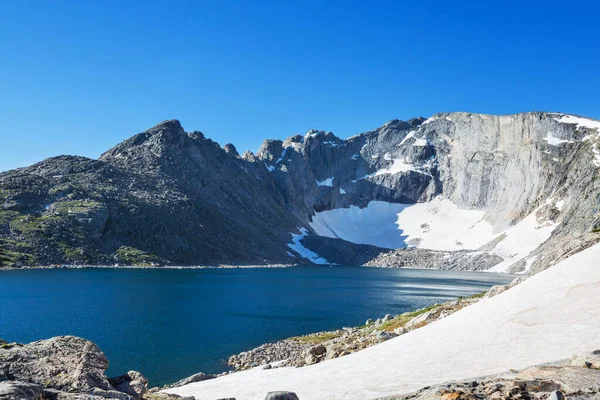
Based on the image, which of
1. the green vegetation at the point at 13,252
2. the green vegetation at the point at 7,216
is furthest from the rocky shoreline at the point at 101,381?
the green vegetation at the point at 7,216

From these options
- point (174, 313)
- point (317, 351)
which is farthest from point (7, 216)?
point (317, 351)

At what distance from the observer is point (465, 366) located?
2081 cm

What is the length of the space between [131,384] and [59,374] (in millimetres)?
2940

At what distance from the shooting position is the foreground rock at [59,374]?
1148cm

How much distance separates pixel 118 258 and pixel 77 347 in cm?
17064

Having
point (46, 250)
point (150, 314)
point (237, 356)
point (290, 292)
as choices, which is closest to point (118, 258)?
point (46, 250)

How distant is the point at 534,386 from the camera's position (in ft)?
46.0

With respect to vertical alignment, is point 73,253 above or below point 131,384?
above

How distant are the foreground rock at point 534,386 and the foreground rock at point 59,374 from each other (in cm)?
969

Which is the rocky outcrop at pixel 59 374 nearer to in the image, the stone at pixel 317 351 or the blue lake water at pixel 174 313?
the stone at pixel 317 351

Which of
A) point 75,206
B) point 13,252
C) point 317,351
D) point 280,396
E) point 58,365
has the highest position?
point 75,206

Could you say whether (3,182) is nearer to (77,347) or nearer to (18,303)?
(18,303)

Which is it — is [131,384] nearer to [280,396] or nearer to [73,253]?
[280,396]

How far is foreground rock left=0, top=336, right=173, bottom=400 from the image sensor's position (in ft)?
37.7
